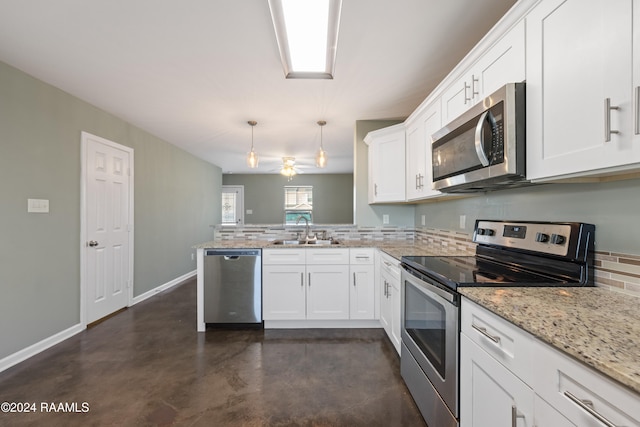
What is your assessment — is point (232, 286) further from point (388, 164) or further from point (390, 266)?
point (388, 164)

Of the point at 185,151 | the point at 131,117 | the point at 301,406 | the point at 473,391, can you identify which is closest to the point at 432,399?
the point at 473,391

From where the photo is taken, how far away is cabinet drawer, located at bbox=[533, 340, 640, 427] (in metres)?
0.60

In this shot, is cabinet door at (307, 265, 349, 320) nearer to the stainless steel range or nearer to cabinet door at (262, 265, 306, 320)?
cabinet door at (262, 265, 306, 320)

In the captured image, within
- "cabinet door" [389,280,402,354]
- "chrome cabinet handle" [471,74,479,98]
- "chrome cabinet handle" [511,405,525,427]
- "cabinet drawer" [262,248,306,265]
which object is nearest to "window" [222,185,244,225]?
"cabinet drawer" [262,248,306,265]

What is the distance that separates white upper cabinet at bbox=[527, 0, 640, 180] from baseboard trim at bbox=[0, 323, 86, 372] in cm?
366

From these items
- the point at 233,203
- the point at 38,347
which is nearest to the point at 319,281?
the point at 38,347

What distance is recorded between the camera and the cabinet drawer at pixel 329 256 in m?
2.84

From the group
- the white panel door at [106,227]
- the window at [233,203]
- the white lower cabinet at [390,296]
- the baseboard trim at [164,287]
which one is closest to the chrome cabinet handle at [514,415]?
the white lower cabinet at [390,296]

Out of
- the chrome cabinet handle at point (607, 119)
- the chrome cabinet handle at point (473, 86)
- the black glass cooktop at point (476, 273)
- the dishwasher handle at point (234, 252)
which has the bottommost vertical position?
the dishwasher handle at point (234, 252)

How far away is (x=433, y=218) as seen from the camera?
2906 millimetres

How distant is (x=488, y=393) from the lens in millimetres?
1037

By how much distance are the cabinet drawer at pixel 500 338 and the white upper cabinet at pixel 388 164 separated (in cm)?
173

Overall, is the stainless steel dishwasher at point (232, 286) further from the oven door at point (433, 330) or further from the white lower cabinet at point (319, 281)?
the oven door at point (433, 330)

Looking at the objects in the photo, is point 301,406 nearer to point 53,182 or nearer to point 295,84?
point 295,84
